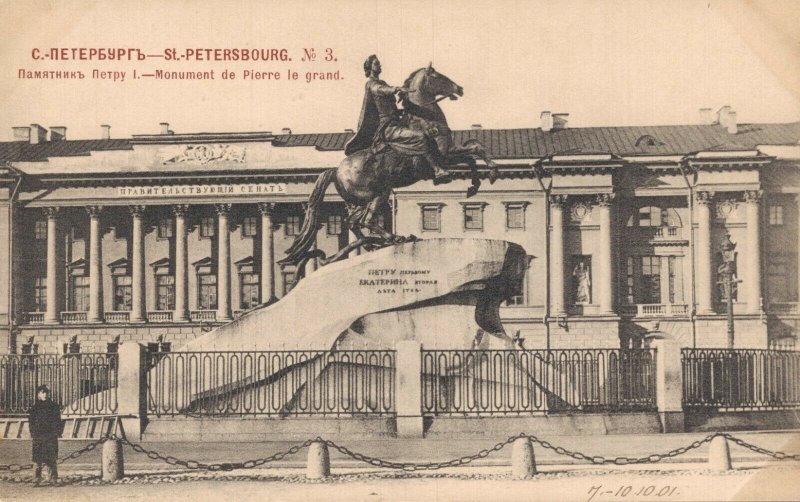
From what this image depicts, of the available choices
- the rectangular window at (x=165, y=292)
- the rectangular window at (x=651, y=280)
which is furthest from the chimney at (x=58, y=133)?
the rectangular window at (x=651, y=280)

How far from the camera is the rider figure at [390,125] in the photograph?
16.2 meters

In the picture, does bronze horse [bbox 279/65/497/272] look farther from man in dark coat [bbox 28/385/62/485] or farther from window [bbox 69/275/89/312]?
window [bbox 69/275/89/312]

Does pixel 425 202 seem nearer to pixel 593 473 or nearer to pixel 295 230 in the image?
pixel 295 230

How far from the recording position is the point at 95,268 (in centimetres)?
4791

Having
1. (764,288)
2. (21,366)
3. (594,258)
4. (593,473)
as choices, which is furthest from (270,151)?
(593,473)

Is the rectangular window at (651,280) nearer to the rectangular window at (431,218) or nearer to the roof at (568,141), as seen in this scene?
the roof at (568,141)

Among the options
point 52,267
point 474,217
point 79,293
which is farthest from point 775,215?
point 52,267

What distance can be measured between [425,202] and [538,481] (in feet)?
112

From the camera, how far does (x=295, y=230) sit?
50031 millimetres

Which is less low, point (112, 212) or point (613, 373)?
point (112, 212)

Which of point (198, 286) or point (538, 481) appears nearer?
point (538, 481)

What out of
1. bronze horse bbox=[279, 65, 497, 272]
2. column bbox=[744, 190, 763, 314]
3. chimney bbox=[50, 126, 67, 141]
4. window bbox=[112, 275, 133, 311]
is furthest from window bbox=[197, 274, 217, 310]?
bronze horse bbox=[279, 65, 497, 272]

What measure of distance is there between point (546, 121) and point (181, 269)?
18278 mm

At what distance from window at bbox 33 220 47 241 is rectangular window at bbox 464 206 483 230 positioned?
801 inches
